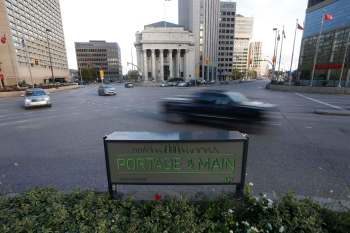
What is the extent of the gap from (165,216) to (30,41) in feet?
321

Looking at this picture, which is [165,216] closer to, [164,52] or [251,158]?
[251,158]

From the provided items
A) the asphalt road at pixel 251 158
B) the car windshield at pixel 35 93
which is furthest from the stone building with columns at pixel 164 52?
the asphalt road at pixel 251 158

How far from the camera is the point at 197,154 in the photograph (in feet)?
8.65

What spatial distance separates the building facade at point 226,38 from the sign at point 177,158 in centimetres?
11485

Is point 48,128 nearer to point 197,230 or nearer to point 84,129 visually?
point 84,129

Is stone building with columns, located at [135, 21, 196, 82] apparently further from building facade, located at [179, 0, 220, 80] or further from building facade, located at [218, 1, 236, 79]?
building facade, located at [218, 1, 236, 79]

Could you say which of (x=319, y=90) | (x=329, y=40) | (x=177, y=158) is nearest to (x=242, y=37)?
(x=329, y=40)

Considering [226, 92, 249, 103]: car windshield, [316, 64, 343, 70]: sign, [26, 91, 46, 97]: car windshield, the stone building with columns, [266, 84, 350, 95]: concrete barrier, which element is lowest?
[266, 84, 350, 95]: concrete barrier

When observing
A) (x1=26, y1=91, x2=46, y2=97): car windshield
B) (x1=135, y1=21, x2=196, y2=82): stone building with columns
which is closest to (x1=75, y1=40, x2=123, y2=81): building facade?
(x1=135, y1=21, x2=196, y2=82): stone building with columns

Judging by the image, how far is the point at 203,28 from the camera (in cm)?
9262

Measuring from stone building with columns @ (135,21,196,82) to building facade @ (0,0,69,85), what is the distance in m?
38.3

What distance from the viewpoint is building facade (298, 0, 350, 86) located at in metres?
44.7

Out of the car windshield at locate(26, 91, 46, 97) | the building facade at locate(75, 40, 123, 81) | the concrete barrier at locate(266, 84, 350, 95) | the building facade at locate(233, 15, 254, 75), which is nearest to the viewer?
the car windshield at locate(26, 91, 46, 97)

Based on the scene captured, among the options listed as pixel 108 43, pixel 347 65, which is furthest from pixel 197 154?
pixel 108 43
